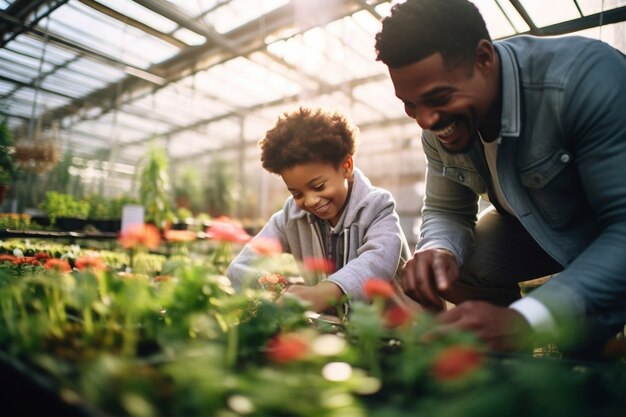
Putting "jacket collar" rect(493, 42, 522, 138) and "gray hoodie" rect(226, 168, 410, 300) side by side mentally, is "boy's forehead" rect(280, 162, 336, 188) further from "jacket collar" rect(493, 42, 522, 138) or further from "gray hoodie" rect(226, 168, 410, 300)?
"jacket collar" rect(493, 42, 522, 138)

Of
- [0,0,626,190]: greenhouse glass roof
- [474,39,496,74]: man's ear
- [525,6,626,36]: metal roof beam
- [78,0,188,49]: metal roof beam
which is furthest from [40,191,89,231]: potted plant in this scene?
[525,6,626,36]: metal roof beam

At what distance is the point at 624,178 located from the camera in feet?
3.48

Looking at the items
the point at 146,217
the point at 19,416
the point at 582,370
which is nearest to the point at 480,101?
the point at 582,370

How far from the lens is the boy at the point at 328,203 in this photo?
5.37 ft

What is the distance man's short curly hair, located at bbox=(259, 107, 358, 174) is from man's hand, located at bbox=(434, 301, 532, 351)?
3.29ft

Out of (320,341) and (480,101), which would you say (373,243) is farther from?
(320,341)

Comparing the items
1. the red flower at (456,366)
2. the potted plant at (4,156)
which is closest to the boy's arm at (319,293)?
the red flower at (456,366)

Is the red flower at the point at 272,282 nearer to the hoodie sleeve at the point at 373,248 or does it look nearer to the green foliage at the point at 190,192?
the hoodie sleeve at the point at 373,248

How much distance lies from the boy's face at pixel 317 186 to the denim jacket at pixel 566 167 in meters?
0.42

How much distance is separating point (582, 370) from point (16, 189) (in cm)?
1244

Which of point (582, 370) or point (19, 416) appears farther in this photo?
point (582, 370)

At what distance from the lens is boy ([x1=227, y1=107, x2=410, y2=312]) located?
1.64 metres

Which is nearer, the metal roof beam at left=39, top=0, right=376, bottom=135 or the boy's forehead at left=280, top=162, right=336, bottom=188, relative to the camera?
the boy's forehead at left=280, top=162, right=336, bottom=188

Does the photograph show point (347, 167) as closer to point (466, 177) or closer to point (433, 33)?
point (466, 177)
